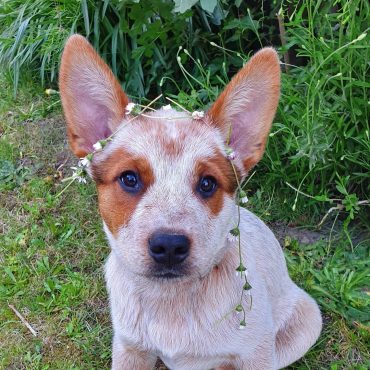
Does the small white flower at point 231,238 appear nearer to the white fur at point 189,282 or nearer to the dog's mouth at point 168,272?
the white fur at point 189,282

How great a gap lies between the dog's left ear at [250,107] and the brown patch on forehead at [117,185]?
40 cm

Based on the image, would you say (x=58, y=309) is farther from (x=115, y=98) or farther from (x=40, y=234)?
(x=115, y=98)

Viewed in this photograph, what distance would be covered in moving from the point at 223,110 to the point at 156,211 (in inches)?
21.5

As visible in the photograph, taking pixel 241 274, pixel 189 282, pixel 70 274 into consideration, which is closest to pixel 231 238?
pixel 241 274

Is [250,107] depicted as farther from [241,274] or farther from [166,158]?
[241,274]

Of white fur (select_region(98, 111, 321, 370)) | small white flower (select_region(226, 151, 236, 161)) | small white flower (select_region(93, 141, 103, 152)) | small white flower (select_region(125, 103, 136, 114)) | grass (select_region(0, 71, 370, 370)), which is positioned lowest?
grass (select_region(0, 71, 370, 370))

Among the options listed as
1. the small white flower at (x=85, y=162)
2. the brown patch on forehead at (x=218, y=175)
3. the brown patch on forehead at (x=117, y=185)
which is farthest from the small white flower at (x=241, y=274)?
the small white flower at (x=85, y=162)

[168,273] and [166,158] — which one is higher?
[166,158]

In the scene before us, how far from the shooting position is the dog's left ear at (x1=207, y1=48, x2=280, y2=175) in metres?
2.26

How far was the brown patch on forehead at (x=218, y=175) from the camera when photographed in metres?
2.26

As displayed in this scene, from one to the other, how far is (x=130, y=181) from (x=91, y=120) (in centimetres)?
38

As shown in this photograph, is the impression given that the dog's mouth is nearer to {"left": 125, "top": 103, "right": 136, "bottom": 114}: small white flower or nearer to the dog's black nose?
the dog's black nose

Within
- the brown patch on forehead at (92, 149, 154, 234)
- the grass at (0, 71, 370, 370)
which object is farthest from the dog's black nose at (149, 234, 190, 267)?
Result: the grass at (0, 71, 370, 370)

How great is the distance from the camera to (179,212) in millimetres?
2139
